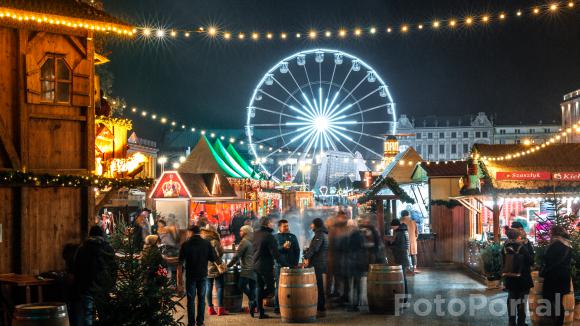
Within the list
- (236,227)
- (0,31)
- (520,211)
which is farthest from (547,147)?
(0,31)

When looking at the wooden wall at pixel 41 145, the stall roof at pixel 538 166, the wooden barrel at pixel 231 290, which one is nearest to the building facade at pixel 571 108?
the stall roof at pixel 538 166

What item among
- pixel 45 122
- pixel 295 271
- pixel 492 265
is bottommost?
pixel 492 265

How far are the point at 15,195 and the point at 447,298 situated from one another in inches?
344

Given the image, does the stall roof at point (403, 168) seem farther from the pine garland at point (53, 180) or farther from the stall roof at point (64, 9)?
the stall roof at point (64, 9)

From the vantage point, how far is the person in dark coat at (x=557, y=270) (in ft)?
36.9

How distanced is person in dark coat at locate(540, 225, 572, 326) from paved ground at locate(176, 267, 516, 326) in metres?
1.45

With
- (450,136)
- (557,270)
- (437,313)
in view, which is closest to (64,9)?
(437,313)

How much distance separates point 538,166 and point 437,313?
29.0 ft

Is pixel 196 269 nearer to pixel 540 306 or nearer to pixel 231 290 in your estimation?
pixel 231 290

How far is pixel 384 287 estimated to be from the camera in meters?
14.1

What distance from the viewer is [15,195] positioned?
12.6m

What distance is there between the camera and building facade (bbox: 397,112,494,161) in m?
139

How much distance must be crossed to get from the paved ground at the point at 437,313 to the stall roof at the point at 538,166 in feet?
10.6

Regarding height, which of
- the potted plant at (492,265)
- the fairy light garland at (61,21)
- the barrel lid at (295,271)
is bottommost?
the potted plant at (492,265)
